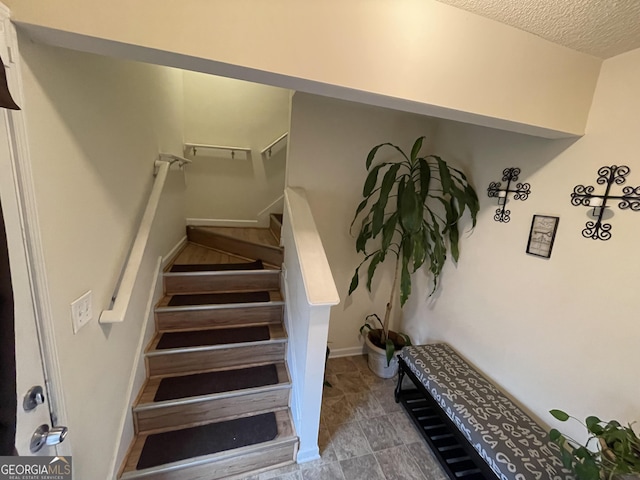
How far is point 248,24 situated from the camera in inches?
30.2

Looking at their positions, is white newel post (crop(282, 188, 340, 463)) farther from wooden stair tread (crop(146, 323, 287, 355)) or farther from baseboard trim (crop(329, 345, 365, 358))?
baseboard trim (crop(329, 345, 365, 358))

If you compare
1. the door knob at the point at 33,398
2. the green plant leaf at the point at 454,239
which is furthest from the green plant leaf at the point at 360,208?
the door knob at the point at 33,398

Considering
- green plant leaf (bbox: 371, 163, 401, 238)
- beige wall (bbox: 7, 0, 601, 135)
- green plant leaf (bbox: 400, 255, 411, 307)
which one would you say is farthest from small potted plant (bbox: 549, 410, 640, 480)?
green plant leaf (bbox: 371, 163, 401, 238)

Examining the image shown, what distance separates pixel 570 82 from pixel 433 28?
779 millimetres

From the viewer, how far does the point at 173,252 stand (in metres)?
2.35

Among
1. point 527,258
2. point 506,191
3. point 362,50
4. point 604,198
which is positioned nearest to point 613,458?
point 527,258

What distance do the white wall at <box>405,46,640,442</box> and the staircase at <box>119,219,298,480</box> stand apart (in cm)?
148

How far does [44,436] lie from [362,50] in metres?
1.60

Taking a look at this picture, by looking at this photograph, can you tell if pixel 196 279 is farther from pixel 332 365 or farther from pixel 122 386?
pixel 332 365

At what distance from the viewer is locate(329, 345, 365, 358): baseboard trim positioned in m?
2.62

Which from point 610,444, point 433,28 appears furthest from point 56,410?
point 610,444

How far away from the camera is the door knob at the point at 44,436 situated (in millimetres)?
722

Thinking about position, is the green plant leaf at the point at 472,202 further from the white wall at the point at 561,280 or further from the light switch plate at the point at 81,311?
the light switch plate at the point at 81,311

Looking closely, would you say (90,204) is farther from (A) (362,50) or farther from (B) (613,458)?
(B) (613,458)
